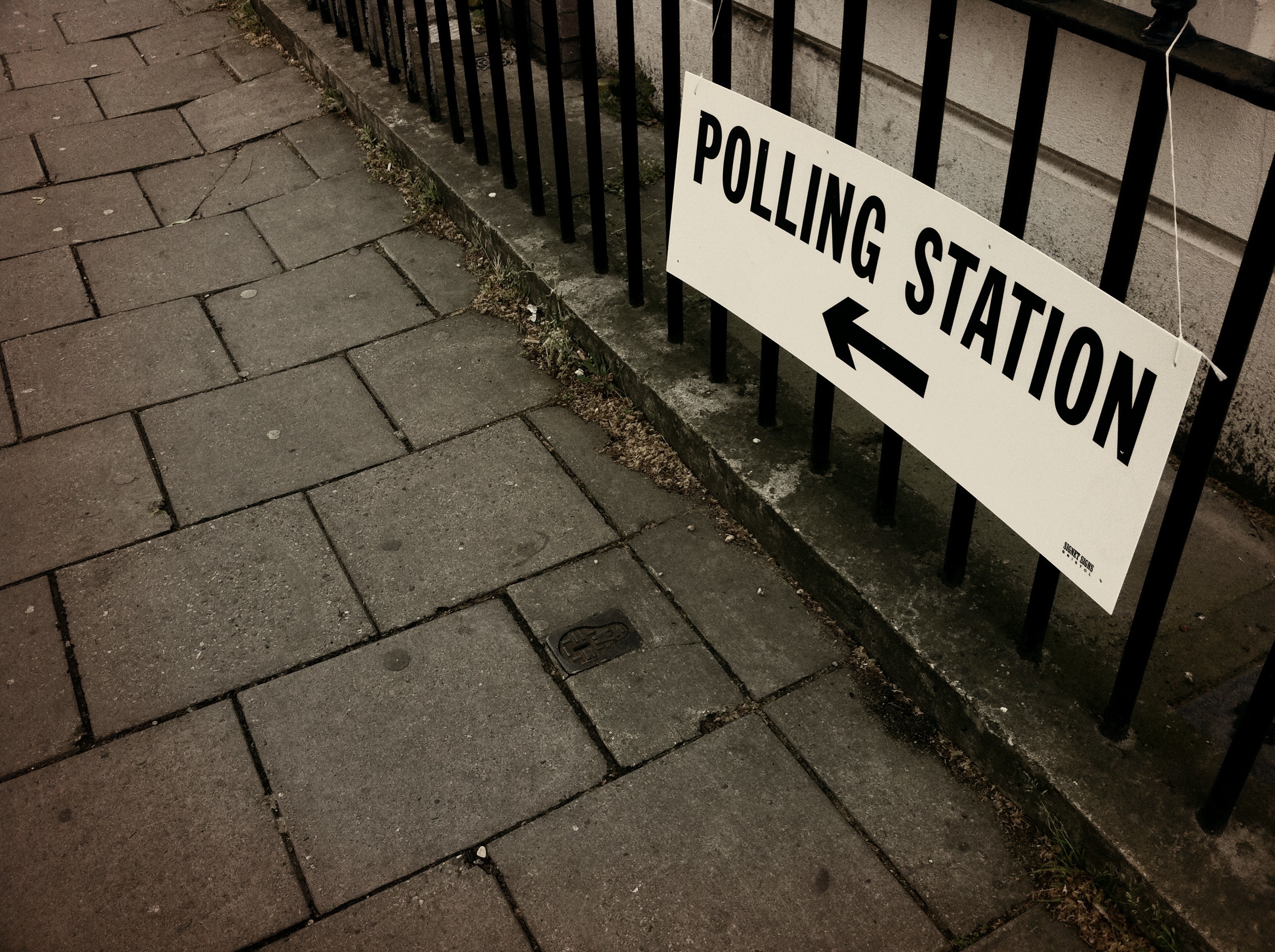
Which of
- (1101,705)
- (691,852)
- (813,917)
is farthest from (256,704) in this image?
(1101,705)

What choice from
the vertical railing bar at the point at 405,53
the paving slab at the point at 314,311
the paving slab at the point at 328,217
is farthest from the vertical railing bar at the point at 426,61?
the paving slab at the point at 314,311

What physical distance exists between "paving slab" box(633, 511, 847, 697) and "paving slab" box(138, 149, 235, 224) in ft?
9.12

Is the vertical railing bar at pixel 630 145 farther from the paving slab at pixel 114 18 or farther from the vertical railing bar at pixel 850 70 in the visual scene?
the paving slab at pixel 114 18

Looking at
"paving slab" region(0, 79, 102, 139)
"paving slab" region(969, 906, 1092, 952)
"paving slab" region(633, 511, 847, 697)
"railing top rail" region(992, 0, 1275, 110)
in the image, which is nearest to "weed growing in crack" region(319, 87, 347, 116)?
"paving slab" region(0, 79, 102, 139)

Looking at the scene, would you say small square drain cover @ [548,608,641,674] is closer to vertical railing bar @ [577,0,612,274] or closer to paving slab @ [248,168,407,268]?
vertical railing bar @ [577,0,612,274]

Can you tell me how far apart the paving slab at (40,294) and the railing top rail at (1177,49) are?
340 cm

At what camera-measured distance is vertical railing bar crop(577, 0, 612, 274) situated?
115 inches

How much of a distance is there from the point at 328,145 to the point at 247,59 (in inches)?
50.6

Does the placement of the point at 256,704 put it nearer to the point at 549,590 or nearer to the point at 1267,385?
the point at 549,590

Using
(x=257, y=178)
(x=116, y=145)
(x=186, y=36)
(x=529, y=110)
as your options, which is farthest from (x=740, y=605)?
(x=186, y=36)

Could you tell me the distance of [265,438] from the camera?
10.6 ft

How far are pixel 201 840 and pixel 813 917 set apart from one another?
4.12 ft

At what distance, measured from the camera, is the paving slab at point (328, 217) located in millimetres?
4117

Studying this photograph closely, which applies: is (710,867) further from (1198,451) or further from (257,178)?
(257,178)
